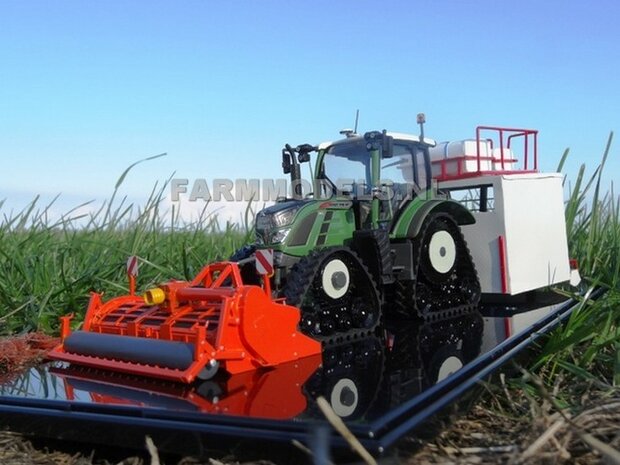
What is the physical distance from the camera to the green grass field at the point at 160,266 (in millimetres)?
3705

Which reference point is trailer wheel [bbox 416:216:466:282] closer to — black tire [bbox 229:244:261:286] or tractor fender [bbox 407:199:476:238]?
tractor fender [bbox 407:199:476:238]

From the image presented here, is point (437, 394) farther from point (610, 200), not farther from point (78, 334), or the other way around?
point (610, 200)

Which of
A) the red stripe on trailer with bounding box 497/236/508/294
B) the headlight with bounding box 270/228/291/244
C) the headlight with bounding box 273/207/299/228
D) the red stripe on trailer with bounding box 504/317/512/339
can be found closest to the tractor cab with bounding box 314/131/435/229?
the headlight with bounding box 273/207/299/228

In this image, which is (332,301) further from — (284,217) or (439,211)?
(439,211)

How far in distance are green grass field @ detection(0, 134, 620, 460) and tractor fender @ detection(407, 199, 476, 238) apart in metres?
1.14

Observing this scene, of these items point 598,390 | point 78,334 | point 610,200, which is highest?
point 610,200

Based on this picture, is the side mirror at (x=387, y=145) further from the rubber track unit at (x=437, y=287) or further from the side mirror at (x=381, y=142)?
the rubber track unit at (x=437, y=287)

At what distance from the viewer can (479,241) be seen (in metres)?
5.82

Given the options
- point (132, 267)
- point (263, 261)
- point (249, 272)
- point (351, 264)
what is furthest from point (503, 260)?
point (132, 267)

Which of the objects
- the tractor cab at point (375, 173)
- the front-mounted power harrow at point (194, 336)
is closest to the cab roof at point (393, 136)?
the tractor cab at point (375, 173)

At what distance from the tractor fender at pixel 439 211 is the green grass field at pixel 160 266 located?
3.74 feet

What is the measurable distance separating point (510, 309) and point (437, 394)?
9.26 ft

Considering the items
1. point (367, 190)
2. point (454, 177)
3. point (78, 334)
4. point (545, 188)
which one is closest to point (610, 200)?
point (545, 188)

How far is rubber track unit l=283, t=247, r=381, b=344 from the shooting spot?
4.01 m
